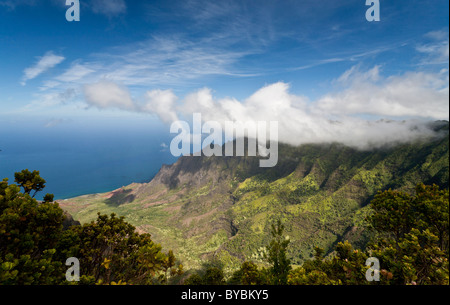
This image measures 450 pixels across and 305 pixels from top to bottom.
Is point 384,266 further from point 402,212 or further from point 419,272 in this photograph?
point 402,212

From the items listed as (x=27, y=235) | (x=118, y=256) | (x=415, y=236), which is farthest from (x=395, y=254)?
(x=27, y=235)

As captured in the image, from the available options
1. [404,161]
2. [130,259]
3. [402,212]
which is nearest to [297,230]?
[404,161]

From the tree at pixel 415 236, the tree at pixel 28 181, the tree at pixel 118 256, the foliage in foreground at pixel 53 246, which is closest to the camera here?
the foliage in foreground at pixel 53 246

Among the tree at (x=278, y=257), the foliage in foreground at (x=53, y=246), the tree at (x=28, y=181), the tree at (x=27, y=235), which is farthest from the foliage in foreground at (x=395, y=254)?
the tree at (x=28, y=181)

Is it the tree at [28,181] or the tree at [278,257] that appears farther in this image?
the tree at [28,181]

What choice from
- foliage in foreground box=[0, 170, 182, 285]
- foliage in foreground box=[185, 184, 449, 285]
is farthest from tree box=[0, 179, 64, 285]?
foliage in foreground box=[185, 184, 449, 285]

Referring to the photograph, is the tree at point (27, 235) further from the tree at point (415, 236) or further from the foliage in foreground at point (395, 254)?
the tree at point (415, 236)

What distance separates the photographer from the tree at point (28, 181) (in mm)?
11575

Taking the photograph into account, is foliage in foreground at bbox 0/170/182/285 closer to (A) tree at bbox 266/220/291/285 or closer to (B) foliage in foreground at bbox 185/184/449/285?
(A) tree at bbox 266/220/291/285

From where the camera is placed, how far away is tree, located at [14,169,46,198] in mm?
11575

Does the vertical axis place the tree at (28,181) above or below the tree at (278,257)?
above

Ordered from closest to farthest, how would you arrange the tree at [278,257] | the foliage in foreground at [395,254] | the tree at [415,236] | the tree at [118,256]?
the tree at [278,257]
the foliage in foreground at [395,254]
the tree at [415,236]
the tree at [118,256]

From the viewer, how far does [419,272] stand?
11.5 metres
